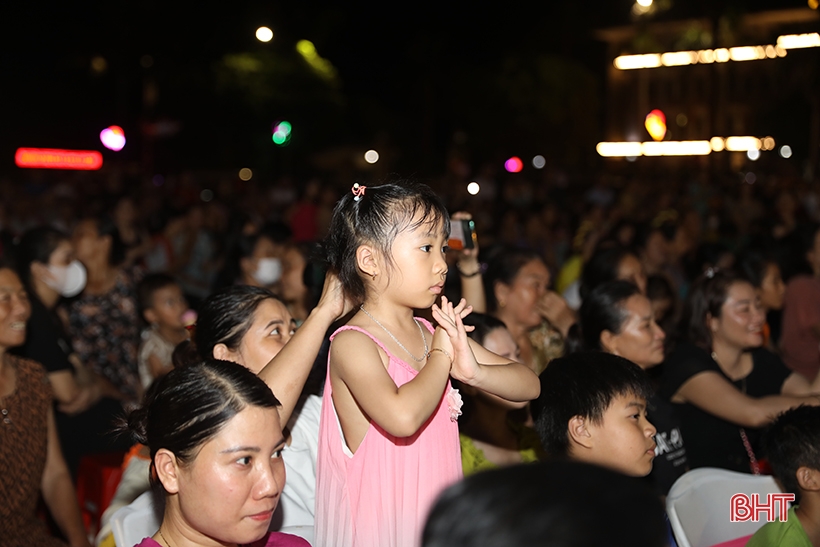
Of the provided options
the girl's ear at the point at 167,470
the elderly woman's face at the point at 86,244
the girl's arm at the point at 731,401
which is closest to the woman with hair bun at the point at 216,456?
the girl's ear at the point at 167,470

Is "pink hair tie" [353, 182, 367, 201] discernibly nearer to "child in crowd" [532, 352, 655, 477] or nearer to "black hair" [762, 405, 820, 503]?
"child in crowd" [532, 352, 655, 477]

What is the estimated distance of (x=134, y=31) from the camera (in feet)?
70.2

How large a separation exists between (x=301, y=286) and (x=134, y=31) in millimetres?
18766

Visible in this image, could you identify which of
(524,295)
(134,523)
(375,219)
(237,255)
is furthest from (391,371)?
(237,255)

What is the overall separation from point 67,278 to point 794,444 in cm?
439

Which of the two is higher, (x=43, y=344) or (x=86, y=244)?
(x=86, y=244)

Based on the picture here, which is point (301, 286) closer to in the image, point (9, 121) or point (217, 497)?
point (217, 497)

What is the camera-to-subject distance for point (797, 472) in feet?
9.42

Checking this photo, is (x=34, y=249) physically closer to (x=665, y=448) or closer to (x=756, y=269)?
(x=665, y=448)

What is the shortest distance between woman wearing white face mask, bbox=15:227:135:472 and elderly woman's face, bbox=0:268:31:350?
74cm

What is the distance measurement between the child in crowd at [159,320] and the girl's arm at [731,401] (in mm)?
3243

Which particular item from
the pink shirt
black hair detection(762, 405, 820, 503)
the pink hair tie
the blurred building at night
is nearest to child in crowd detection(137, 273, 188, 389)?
the pink hair tie

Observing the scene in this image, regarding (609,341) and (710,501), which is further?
(609,341)

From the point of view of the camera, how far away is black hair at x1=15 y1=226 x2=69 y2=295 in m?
5.12
